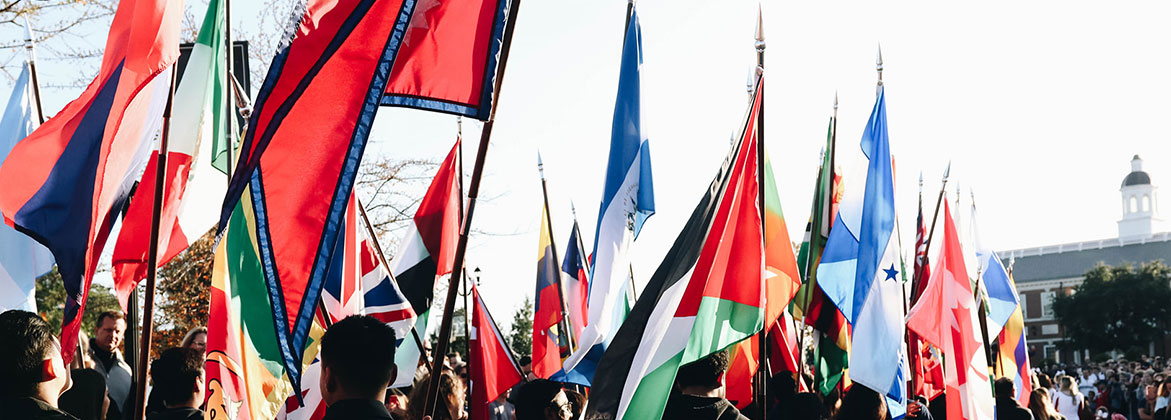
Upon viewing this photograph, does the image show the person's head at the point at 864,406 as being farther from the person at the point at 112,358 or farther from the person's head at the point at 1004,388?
the person at the point at 112,358

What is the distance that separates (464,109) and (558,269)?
496 centimetres

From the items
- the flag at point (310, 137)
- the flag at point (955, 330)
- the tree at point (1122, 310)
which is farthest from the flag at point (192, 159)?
the tree at point (1122, 310)

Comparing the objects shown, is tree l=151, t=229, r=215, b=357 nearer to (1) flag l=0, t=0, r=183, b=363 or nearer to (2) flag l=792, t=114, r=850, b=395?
(2) flag l=792, t=114, r=850, b=395

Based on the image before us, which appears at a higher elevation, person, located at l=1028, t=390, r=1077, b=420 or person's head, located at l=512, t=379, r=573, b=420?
person's head, located at l=512, t=379, r=573, b=420

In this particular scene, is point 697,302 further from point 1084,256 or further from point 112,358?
point 1084,256

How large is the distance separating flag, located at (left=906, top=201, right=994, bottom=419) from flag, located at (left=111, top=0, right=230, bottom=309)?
4.90 metres

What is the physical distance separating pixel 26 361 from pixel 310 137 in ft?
4.13

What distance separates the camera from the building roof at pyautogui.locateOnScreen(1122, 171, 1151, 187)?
510 feet

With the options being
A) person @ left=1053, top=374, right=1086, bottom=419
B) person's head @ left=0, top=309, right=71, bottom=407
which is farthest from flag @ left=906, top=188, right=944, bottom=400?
person's head @ left=0, top=309, right=71, bottom=407

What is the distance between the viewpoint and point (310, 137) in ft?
14.8

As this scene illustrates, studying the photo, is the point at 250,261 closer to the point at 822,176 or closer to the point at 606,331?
the point at 606,331

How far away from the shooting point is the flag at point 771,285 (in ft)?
22.9

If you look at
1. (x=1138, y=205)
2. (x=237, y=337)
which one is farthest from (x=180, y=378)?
(x=1138, y=205)

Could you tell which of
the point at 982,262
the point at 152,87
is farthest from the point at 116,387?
the point at 982,262
